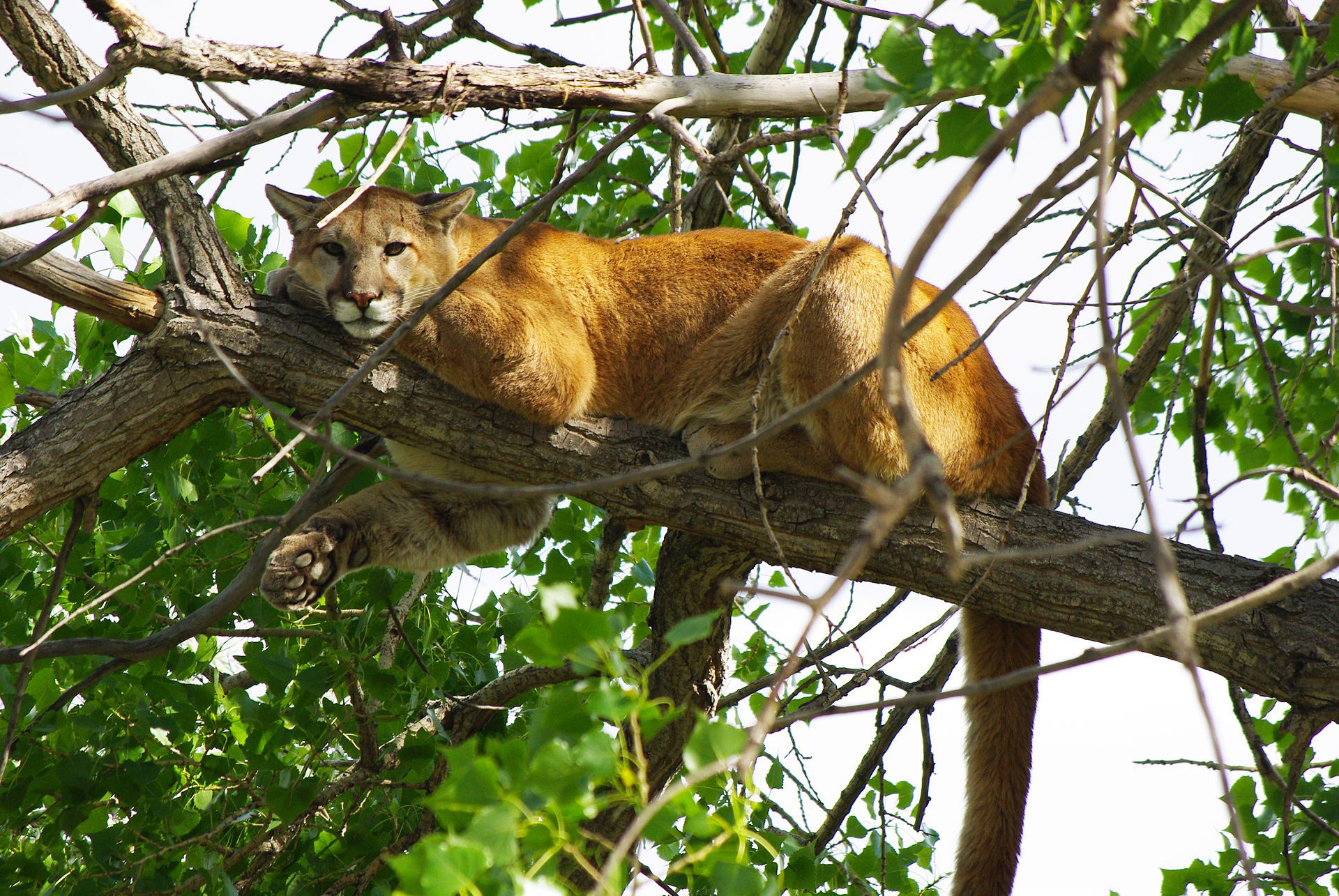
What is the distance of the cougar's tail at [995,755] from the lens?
3.24 meters

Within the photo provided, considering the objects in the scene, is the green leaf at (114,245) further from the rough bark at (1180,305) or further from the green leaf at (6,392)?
the rough bark at (1180,305)

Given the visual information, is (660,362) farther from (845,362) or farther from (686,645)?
(686,645)

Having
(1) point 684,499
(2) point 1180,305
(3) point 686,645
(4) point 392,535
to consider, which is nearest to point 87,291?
(4) point 392,535

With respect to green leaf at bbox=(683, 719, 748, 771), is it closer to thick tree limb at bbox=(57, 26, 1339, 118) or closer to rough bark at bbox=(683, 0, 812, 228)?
thick tree limb at bbox=(57, 26, 1339, 118)

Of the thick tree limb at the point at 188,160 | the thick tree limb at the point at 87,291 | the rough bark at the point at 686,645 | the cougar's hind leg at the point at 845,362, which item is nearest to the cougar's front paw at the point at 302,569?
the thick tree limb at the point at 87,291

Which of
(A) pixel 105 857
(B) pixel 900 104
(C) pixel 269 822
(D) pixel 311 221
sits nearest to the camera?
(B) pixel 900 104

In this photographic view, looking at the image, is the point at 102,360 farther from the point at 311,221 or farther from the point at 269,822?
the point at 269,822

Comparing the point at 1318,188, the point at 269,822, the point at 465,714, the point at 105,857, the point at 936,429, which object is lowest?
the point at 105,857

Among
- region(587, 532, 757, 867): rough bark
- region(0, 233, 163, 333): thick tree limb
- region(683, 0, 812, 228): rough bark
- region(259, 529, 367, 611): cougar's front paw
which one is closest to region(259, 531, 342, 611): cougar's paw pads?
region(259, 529, 367, 611): cougar's front paw

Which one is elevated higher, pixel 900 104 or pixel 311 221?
pixel 311 221

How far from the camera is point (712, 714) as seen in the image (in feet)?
13.8

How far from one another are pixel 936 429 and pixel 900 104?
82.3 inches

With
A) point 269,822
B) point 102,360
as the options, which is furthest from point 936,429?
point 102,360

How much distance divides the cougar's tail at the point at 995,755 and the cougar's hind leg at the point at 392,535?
1794 millimetres
